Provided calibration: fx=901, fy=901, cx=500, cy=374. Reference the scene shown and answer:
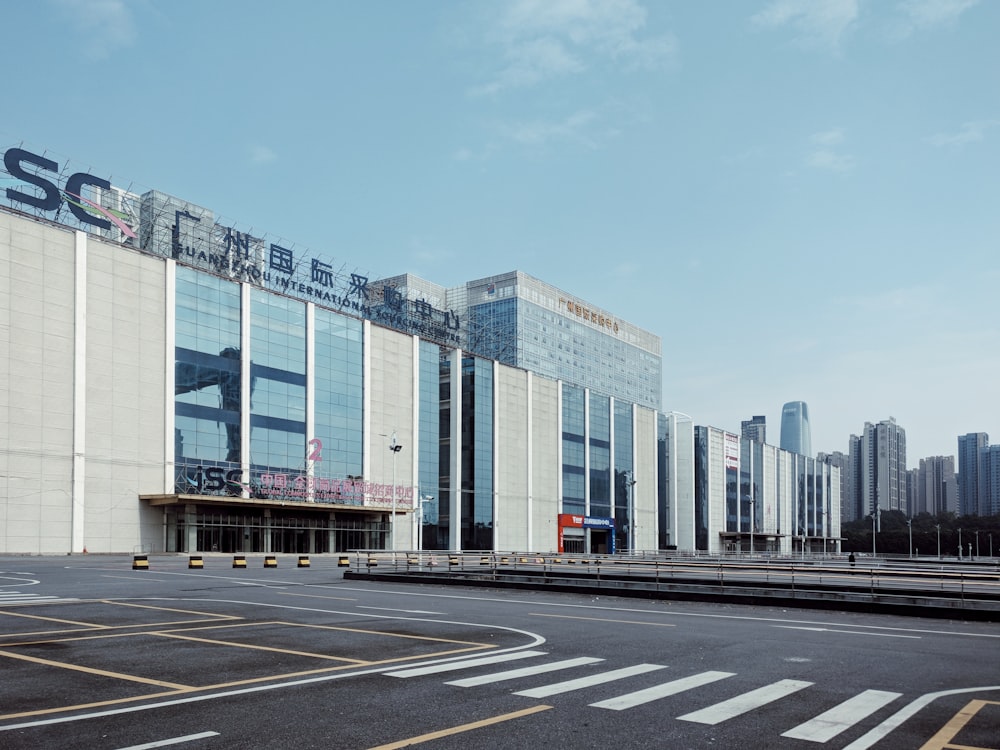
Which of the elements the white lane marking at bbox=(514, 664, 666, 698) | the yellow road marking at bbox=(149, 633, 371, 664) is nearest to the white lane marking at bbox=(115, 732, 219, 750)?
the white lane marking at bbox=(514, 664, 666, 698)

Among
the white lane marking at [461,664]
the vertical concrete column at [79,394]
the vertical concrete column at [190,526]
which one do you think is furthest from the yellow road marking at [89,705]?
the vertical concrete column at [190,526]

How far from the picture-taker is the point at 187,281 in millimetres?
68250

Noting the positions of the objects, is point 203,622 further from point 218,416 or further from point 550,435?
point 550,435

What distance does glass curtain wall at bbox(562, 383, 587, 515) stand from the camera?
356ft

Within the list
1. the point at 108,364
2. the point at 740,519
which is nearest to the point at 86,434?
the point at 108,364

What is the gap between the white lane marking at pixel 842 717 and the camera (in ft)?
28.8

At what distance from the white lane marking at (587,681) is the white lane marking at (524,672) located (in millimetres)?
692

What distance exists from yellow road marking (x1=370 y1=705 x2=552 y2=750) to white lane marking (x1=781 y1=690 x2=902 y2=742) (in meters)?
2.61

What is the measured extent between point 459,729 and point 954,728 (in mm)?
5053

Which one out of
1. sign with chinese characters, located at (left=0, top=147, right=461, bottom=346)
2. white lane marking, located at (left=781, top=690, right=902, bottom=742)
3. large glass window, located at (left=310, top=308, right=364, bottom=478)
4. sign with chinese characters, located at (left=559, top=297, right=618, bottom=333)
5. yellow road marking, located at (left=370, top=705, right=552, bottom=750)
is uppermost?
sign with chinese characters, located at (left=559, top=297, right=618, bottom=333)

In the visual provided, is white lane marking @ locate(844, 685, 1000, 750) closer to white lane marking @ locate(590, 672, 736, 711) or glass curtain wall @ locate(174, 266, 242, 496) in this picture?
white lane marking @ locate(590, 672, 736, 711)

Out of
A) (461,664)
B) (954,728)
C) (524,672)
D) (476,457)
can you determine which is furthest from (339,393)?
(954,728)

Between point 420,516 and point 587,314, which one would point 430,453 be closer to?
point 420,516

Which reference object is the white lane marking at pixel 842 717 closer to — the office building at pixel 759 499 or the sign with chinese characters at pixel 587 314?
the office building at pixel 759 499
